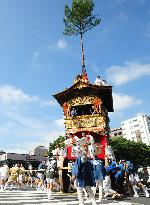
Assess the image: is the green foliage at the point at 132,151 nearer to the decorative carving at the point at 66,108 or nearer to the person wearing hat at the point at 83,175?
the decorative carving at the point at 66,108

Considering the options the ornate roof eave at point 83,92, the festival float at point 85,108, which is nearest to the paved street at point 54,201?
the festival float at point 85,108

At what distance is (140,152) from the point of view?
227 feet

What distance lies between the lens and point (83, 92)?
70.7 ft

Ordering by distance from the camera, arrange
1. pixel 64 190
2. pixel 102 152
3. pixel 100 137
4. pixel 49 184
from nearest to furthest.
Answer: pixel 49 184
pixel 64 190
pixel 102 152
pixel 100 137

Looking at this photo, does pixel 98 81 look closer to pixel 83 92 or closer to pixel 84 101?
pixel 83 92

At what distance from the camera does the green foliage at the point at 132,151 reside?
Answer: 6619 centimetres

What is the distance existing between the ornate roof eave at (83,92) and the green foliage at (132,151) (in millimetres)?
45169

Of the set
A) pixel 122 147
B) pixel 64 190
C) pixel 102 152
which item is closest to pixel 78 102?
pixel 102 152

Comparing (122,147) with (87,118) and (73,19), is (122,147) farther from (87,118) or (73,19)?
(87,118)

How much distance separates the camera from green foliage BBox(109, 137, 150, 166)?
66.2 metres

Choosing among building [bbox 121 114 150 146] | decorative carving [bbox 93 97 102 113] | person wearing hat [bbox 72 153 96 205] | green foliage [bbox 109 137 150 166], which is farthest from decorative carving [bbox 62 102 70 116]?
building [bbox 121 114 150 146]

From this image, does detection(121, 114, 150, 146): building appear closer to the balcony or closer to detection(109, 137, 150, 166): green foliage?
detection(109, 137, 150, 166): green foliage

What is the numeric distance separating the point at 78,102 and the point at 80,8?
37.9ft

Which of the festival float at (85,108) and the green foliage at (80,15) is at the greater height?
the green foliage at (80,15)
